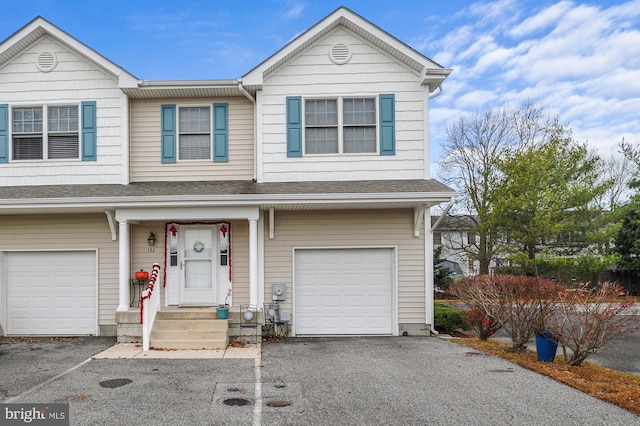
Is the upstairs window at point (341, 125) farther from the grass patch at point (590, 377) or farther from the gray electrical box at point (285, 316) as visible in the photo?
the grass patch at point (590, 377)

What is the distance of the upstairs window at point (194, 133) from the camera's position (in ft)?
35.1

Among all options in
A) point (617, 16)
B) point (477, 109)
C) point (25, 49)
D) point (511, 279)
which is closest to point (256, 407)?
point (511, 279)

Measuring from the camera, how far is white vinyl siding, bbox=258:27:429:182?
407 inches

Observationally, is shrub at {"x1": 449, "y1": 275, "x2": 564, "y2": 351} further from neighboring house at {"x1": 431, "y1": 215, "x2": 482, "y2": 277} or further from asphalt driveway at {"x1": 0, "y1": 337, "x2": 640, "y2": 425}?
neighboring house at {"x1": 431, "y1": 215, "x2": 482, "y2": 277}

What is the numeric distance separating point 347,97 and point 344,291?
448 cm

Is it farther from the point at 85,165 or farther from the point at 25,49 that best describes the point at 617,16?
the point at 25,49

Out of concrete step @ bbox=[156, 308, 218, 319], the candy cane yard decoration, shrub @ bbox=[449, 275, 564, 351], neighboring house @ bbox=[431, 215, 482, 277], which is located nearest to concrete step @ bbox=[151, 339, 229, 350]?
the candy cane yard decoration

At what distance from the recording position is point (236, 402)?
5.48m

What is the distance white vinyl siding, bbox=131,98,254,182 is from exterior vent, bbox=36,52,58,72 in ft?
6.42

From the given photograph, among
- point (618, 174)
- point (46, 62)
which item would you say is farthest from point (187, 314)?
point (618, 174)

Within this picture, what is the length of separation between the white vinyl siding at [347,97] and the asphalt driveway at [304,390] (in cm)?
400

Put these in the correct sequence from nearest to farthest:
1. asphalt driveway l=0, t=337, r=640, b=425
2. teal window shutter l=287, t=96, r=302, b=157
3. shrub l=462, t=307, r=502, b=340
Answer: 1. asphalt driveway l=0, t=337, r=640, b=425
2. shrub l=462, t=307, r=502, b=340
3. teal window shutter l=287, t=96, r=302, b=157

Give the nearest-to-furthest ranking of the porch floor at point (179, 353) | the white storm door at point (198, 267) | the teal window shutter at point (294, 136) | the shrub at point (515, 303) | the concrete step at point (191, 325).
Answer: the porch floor at point (179, 353)
the shrub at point (515, 303)
the concrete step at point (191, 325)
the white storm door at point (198, 267)
the teal window shutter at point (294, 136)

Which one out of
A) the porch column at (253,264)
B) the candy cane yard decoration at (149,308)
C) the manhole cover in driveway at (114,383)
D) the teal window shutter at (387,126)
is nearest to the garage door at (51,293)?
the candy cane yard decoration at (149,308)
